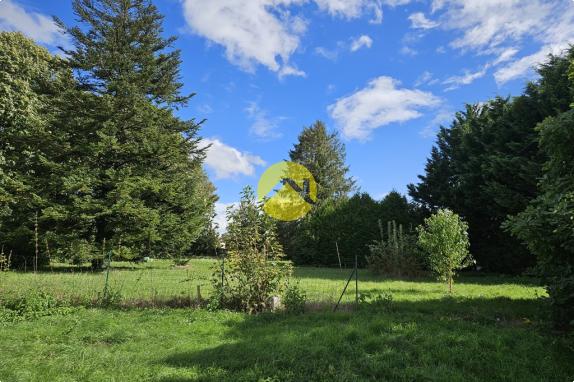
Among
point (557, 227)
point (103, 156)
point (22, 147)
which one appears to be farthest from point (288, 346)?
point (22, 147)

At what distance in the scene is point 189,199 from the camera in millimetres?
21094

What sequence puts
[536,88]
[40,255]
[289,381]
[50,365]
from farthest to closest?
[40,255], [536,88], [50,365], [289,381]

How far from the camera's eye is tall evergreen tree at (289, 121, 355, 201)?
37.4 m

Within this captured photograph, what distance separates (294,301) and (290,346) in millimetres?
2049

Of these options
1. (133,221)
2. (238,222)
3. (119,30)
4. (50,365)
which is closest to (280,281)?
(238,222)

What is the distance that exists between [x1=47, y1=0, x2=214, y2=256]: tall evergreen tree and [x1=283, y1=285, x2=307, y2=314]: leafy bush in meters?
11.3

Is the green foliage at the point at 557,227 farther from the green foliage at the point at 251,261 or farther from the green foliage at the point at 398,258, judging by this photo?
the green foliage at the point at 398,258

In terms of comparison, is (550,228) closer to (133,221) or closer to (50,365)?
(50,365)

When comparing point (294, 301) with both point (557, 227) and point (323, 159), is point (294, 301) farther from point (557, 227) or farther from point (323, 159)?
point (323, 159)

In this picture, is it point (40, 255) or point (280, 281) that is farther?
point (40, 255)

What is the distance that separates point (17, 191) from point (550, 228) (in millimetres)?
18988

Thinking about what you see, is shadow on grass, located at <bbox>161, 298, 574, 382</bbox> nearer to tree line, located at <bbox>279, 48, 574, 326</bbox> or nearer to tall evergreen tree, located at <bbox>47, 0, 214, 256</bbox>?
tree line, located at <bbox>279, 48, 574, 326</bbox>

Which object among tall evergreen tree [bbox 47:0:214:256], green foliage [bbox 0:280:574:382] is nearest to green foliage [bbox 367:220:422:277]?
green foliage [bbox 0:280:574:382]

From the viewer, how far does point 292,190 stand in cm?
3559
